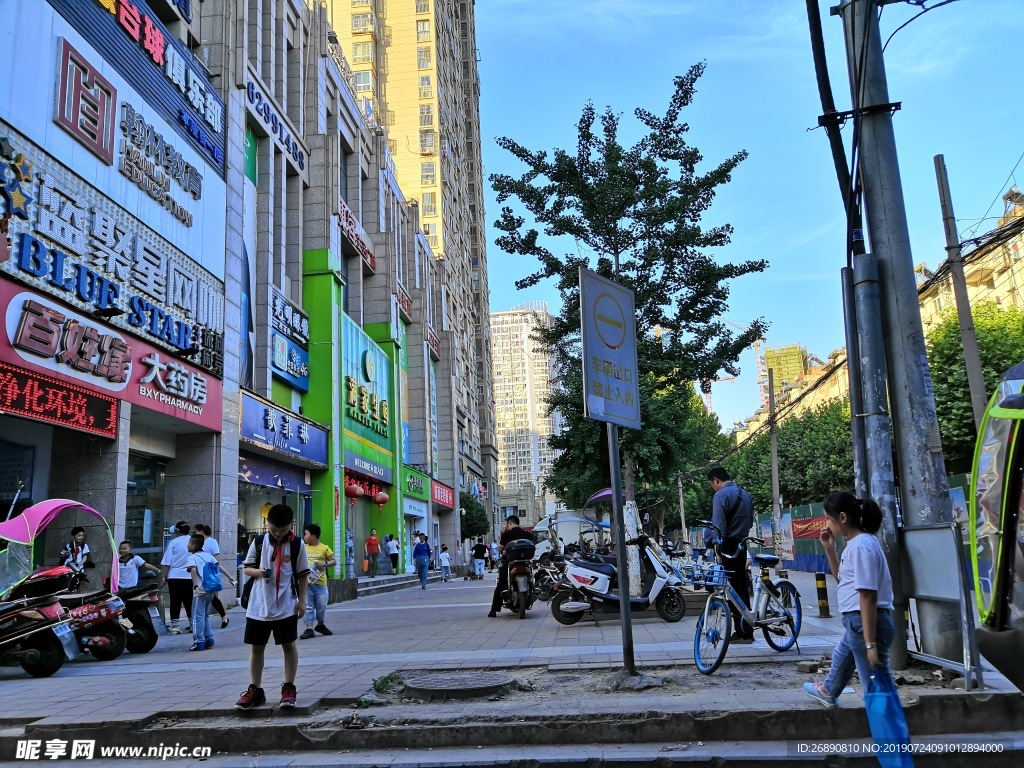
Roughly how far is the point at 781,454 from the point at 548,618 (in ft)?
107

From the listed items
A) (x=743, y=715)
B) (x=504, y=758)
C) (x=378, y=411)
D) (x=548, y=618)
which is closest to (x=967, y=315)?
(x=548, y=618)

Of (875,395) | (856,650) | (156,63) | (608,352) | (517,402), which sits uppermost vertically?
(517,402)

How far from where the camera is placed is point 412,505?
37312 millimetres

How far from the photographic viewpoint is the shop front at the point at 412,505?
3491 cm

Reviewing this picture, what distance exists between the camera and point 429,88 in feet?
197

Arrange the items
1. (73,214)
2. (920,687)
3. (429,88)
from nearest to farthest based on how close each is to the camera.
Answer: (920,687), (73,214), (429,88)

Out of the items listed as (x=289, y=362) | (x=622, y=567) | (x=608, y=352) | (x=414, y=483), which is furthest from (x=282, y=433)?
(x=414, y=483)

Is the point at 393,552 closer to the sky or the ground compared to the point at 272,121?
closer to the ground

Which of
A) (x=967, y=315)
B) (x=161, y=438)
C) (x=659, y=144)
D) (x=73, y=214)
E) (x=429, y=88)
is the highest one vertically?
(x=429, y=88)

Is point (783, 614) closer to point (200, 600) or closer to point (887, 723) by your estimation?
point (887, 723)

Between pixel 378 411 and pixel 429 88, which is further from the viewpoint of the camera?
pixel 429 88

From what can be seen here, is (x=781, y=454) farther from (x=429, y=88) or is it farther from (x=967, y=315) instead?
(x=429, y=88)

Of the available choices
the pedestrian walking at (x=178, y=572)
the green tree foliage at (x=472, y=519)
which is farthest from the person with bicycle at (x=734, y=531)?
the green tree foliage at (x=472, y=519)

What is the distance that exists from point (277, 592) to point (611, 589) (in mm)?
6316
